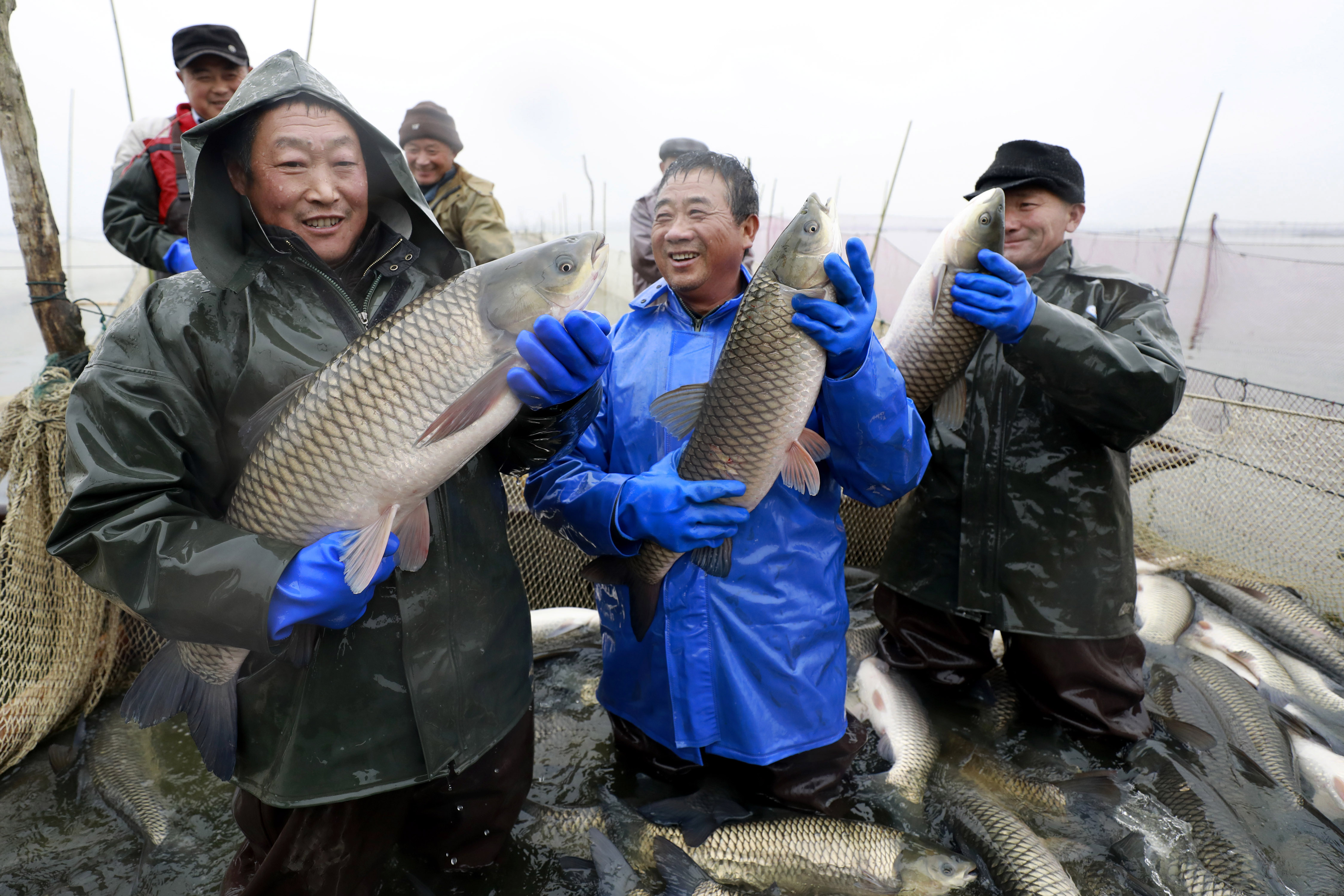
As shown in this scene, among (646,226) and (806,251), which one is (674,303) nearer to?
(806,251)

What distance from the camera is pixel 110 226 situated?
12.9 feet

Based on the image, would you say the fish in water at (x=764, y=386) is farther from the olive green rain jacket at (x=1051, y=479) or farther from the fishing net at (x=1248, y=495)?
the fishing net at (x=1248, y=495)

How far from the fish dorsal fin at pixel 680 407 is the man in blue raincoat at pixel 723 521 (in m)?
0.12

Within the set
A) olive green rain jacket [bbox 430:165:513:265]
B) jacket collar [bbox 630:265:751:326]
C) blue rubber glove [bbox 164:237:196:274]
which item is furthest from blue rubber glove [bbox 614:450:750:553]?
olive green rain jacket [bbox 430:165:513:265]

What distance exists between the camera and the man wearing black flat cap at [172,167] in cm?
391

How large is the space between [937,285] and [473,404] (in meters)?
1.93

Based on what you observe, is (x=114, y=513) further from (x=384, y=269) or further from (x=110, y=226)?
(x=110, y=226)

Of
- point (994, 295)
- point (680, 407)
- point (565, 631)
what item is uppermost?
point (994, 295)

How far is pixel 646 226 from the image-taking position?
19.7 ft

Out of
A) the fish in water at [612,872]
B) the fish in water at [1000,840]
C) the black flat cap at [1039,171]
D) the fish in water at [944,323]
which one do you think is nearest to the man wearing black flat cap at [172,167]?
the fish in water at [612,872]

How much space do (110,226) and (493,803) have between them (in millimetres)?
4014

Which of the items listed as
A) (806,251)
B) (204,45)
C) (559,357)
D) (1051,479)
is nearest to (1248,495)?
(1051,479)

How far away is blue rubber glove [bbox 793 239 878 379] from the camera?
200 cm

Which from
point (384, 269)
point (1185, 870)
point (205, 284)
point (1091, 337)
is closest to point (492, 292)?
point (384, 269)
